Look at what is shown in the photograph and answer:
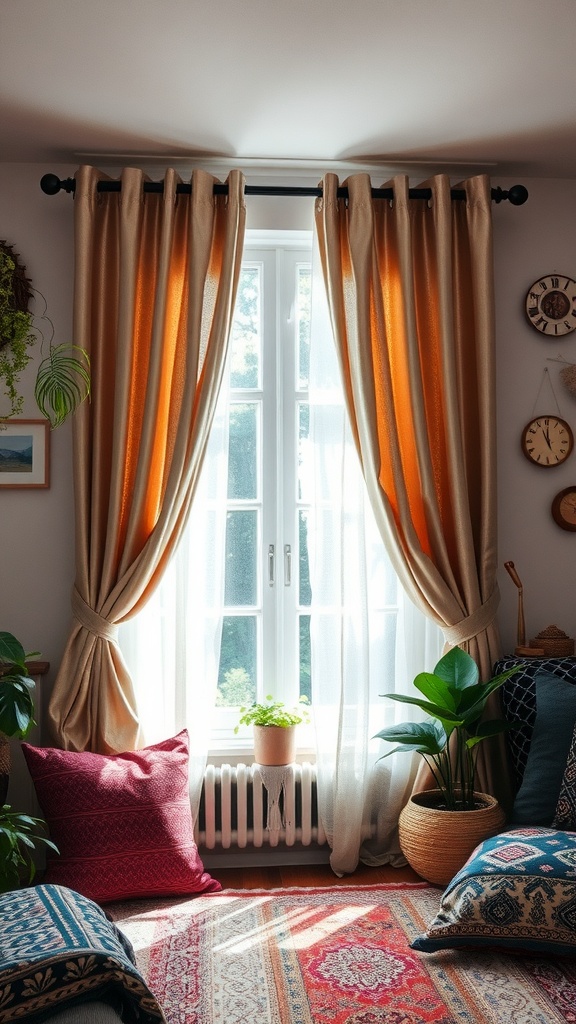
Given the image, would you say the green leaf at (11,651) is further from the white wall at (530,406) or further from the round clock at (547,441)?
the round clock at (547,441)

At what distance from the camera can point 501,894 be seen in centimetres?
246

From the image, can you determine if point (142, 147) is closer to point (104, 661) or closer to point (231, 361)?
point (231, 361)

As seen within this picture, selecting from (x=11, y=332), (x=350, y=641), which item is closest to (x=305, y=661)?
(x=350, y=641)

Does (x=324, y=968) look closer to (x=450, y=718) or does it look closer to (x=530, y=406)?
(x=450, y=718)

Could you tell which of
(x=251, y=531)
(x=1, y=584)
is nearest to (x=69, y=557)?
(x=1, y=584)

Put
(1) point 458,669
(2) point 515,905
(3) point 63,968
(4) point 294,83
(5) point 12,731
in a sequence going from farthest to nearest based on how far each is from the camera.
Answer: (1) point 458,669 < (4) point 294,83 < (5) point 12,731 < (2) point 515,905 < (3) point 63,968

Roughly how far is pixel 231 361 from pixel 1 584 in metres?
1.26

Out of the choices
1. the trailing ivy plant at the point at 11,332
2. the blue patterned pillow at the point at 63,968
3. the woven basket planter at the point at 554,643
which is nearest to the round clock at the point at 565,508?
the woven basket planter at the point at 554,643

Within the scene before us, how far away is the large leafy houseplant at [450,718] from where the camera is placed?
301cm

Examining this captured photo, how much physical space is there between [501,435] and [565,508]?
401 millimetres

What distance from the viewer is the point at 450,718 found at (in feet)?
9.84

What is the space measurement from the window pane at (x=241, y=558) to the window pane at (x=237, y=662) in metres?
0.09

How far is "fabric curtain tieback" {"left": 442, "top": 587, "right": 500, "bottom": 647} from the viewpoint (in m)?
3.37

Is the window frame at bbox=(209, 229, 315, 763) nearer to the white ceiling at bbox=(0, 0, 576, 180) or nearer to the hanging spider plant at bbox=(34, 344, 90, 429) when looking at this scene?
the white ceiling at bbox=(0, 0, 576, 180)
